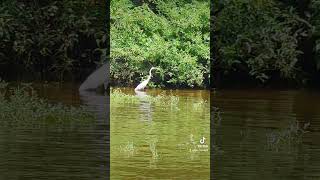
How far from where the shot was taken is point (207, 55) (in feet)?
41.3

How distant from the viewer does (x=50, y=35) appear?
42.4 ft

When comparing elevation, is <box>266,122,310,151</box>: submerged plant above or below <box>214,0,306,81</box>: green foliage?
below

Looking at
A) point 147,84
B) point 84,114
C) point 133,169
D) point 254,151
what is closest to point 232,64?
point 147,84

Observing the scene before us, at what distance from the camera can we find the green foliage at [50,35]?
12859mm

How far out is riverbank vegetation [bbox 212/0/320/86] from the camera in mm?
12406

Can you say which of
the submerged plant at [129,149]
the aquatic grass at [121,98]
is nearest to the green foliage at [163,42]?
the aquatic grass at [121,98]

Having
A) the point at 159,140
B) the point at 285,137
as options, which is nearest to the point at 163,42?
the point at 285,137

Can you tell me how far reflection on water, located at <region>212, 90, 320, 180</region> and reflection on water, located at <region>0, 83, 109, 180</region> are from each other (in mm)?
942

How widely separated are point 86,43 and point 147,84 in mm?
1504

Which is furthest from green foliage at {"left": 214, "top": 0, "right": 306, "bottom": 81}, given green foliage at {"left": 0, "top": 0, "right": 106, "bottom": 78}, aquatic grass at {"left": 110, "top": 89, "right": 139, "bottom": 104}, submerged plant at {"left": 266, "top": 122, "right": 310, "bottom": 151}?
submerged plant at {"left": 266, "top": 122, "right": 310, "bottom": 151}

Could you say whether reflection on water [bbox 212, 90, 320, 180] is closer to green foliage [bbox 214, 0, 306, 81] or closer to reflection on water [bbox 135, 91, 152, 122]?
reflection on water [bbox 135, 91, 152, 122]

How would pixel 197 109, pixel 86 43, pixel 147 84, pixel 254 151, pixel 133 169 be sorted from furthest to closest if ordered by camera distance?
pixel 86 43
pixel 147 84
pixel 197 109
pixel 254 151
pixel 133 169

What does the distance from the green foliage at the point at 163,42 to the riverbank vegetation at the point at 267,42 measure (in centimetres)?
41

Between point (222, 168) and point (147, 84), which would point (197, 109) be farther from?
point (222, 168)
